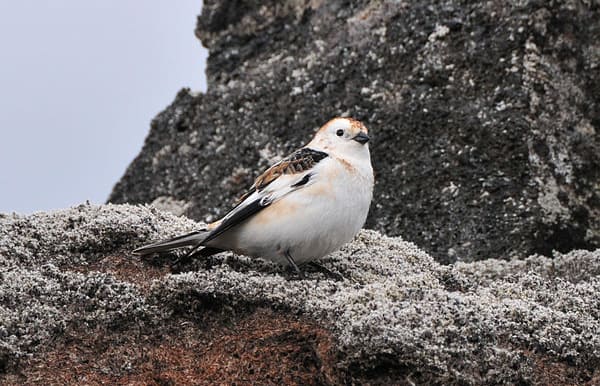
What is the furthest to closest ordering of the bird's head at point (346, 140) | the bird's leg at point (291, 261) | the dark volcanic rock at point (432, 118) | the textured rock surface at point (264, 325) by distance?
the dark volcanic rock at point (432, 118)
the bird's head at point (346, 140)
the bird's leg at point (291, 261)
the textured rock surface at point (264, 325)

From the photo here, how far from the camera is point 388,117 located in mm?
10766

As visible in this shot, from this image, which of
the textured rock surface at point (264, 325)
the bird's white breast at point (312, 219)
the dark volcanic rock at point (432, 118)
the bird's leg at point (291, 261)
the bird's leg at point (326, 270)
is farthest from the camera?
the dark volcanic rock at point (432, 118)

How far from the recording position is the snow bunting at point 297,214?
6.68 metres

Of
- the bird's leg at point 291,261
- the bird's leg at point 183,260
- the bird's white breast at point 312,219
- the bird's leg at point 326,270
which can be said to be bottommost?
the bird's leg at point 326,270

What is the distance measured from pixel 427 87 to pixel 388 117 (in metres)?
0.52

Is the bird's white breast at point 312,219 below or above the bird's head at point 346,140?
below

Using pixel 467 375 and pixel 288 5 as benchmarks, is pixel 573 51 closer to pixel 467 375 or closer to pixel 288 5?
pixel 288 5

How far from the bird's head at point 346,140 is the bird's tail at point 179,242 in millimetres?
1045

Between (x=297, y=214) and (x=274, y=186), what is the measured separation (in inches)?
12.4

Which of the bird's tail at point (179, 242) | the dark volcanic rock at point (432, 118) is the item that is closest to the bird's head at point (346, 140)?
the bird's tail at point (179, 242)

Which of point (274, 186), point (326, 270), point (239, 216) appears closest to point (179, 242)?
point (239, 216)

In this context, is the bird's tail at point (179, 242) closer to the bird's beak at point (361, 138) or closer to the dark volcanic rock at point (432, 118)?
the bird's beak at point (361, 138)

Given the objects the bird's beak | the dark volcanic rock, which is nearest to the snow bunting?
the bird's beak

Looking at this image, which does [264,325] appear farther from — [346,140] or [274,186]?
[346,140]
